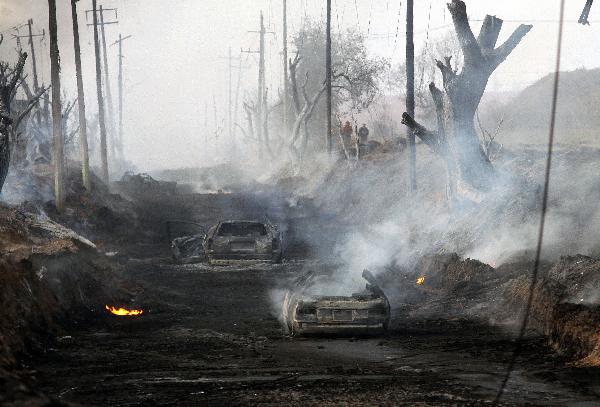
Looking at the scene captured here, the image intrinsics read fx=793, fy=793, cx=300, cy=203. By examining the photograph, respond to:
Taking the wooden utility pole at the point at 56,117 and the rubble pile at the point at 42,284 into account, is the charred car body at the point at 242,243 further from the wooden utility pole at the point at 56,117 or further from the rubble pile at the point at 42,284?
the wooden utility pole at the point at 56,117

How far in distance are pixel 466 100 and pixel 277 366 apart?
1372 centimetres

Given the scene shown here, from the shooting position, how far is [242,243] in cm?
2162

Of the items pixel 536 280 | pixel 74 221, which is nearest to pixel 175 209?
pixel 74 221

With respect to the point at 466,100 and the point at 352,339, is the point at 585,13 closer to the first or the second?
the point at 466,100

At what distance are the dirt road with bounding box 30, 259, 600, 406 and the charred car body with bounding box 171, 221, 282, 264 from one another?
5.79 metres

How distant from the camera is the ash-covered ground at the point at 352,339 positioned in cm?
889

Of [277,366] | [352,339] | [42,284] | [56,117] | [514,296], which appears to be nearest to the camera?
[277,366]

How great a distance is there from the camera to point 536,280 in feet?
47.6

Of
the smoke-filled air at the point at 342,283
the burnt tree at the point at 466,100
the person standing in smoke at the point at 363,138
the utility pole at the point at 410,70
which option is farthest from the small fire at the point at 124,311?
the person standing in smoke at the point at 363,138

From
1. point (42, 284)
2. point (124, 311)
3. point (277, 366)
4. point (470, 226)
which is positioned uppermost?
point (42, 284)

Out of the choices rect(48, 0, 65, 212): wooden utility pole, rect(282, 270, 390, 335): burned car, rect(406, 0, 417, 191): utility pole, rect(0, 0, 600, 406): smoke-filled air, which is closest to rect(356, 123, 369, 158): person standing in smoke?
rect(0, 0, 600, 406): smoke-filled air

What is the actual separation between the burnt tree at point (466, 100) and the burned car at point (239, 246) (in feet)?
16.8

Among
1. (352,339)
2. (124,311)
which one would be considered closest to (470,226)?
(352,339)

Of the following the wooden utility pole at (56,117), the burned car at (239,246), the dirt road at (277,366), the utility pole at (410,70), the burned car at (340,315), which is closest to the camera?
the dirt road at (277,366)
